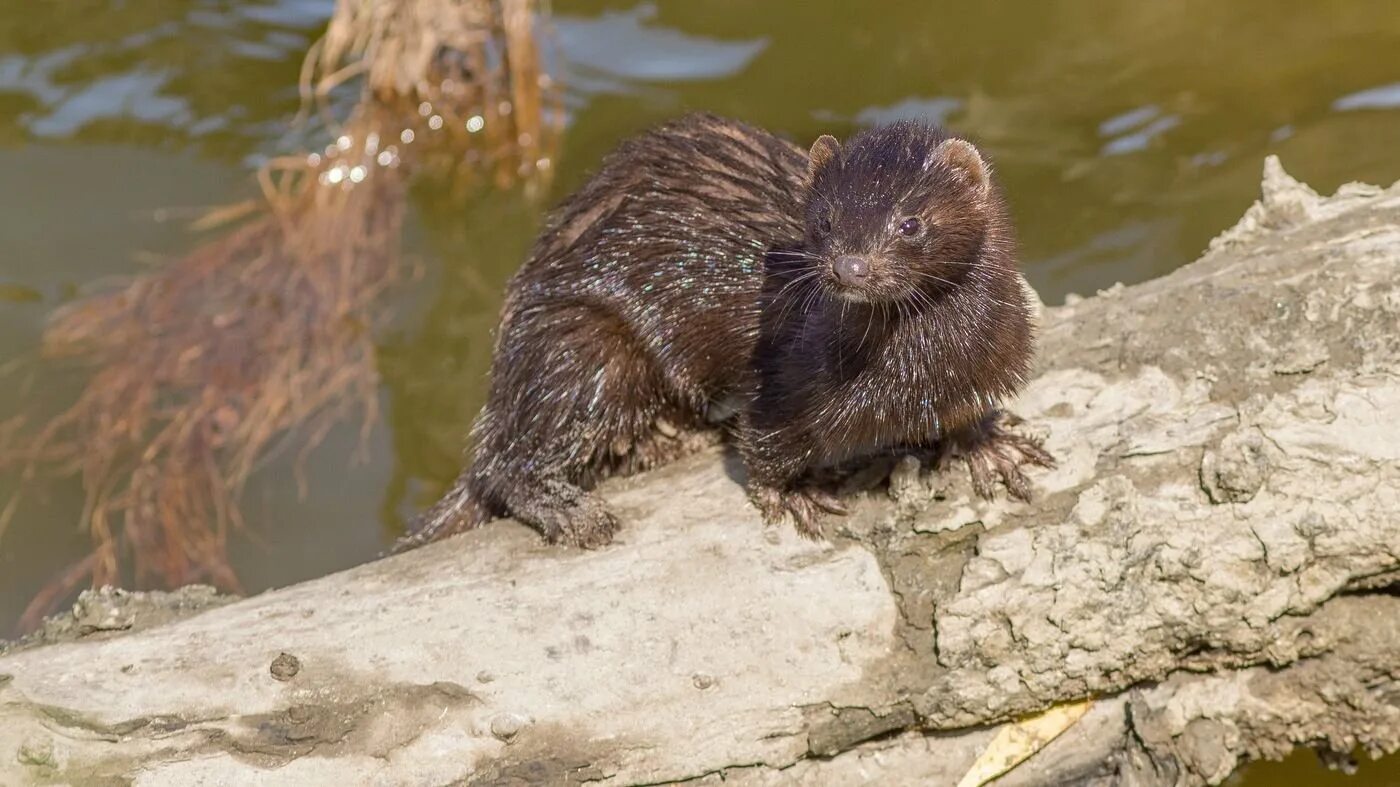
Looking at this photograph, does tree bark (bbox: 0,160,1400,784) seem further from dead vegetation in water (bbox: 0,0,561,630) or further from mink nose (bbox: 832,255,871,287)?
dead vegetation in water (bbox: 0,0,561,630)

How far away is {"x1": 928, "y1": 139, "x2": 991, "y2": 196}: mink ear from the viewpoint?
13.1 ft

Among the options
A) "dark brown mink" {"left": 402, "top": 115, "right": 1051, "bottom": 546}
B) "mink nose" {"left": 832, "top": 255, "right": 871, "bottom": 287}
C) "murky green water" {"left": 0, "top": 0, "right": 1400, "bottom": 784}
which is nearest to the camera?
"mink nose" {"left": 832, "top": 255, "right": 871, "bottom": 287}

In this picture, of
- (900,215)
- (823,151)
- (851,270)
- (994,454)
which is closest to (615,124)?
(823,151)

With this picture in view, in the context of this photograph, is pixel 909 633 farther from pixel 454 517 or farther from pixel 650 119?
pixel 650 119

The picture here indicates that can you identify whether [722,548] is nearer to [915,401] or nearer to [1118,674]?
[915,401]

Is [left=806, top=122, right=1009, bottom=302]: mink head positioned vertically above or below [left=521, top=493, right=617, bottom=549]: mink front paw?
above

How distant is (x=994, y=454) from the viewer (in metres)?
4.39

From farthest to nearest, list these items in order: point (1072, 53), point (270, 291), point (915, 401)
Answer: point (1072, 53) → point (270, 291) → point (915, 401)

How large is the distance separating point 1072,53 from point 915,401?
210 inches

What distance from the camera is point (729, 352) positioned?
4.72 meters

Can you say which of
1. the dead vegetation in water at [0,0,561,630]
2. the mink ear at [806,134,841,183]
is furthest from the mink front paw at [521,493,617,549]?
the dead vegetation in water at [0,0,561,630]

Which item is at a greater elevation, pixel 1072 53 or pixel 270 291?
pixel 1072 53

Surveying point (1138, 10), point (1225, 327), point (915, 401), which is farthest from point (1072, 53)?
point (915, 401)

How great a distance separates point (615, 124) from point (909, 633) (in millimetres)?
5338
